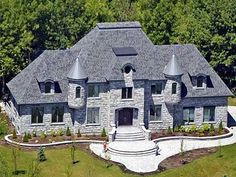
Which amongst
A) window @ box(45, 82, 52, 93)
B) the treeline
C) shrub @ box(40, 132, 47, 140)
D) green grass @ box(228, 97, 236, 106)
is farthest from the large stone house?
green grass @ box(228, 97, 236, 106)

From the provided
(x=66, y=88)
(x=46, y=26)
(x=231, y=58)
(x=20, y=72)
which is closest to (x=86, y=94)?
(x=66, y=88)

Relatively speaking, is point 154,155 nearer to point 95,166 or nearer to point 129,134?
point 129,134

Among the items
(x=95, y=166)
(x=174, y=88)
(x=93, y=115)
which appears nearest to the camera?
(x=95, y=166)

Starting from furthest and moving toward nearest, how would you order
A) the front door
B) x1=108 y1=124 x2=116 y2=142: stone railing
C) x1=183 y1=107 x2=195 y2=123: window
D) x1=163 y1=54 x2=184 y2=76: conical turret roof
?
x1=183 y1=107 x2=195 y2=123: window
the front door
x1=163 y1=54 x2=184 y2=76: conical turret roof
x1=108 y1=124 x2=116 y2=142: stone railing

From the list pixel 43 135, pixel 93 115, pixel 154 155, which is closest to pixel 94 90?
pixel 93 115

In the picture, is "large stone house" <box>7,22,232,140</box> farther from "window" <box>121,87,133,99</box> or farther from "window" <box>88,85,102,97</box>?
"window" <box>121,87,133,99</box>

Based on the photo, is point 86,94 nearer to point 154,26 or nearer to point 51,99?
point 51,99
